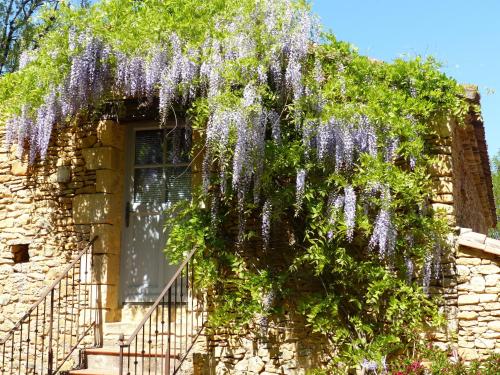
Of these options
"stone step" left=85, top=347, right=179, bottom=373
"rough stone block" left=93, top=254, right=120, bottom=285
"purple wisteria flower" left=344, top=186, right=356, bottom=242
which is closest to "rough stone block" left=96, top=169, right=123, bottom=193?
→ "rough stone block" left=93, top=254, right=120, bottom=285

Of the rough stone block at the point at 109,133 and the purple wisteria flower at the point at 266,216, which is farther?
the rough stone block at the point at 109,133

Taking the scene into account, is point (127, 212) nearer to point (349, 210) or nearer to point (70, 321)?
point (70, 321)

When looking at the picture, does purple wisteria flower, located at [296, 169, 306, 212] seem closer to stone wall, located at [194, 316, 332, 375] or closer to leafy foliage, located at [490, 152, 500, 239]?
stone wall, located at [194, 316, 332, 375]

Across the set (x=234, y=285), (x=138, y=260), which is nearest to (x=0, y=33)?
(x=138, y=260)

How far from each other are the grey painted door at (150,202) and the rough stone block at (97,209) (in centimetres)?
15

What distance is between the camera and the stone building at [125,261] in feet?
17.9

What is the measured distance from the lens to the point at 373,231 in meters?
5.41

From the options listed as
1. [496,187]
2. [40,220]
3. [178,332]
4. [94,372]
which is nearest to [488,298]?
[178,332]

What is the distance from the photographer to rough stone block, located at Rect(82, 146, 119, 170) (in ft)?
21.8

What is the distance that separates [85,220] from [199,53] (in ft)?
7.31

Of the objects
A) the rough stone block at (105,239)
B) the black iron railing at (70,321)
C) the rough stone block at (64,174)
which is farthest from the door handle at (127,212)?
the rough stone block at (64,174)

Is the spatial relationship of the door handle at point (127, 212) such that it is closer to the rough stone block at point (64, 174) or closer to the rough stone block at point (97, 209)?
the rough stone block at point (97, 209)

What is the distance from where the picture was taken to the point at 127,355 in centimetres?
562

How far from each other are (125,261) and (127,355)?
125 centimetres
